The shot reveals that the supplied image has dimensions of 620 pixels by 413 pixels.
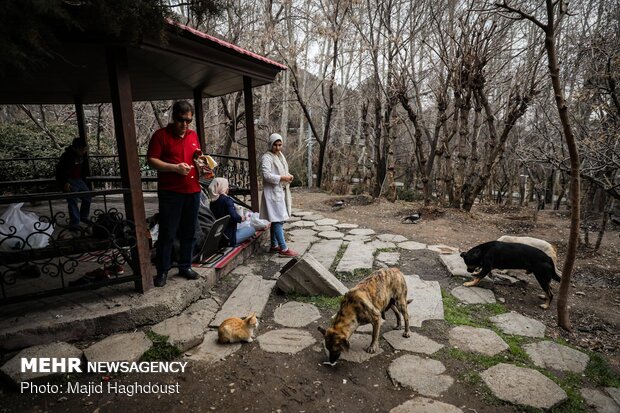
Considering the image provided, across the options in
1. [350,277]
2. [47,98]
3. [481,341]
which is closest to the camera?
[481,341]

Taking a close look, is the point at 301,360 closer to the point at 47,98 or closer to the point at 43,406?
the point at 43,406

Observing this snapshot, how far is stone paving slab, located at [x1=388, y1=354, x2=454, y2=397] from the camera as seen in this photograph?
8.81ft

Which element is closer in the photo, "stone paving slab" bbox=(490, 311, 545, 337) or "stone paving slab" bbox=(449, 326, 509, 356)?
"stone paving slab" bbox=(449, 326, 509, 356)

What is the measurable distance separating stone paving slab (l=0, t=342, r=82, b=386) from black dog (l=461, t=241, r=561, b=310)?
448 centimetres

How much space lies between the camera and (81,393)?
8.76 feet

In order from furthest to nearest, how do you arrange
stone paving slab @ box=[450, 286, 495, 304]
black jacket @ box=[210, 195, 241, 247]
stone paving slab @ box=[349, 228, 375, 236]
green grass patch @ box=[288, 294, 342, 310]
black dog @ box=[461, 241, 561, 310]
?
stone paving slab @ box=[349, 228, 375, 236], black jacket @ box=[210, 195, 241, 247], stone paving slab @ box=[450, 286, 495, 304], black dog @ box=[461, 241, 561, 310], green grass patch @ box=[288, 294, 342, 310]

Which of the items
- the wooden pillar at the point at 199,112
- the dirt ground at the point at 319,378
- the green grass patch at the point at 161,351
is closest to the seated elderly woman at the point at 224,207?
the dirt ground at the point at 319,378

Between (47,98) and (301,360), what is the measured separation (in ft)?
27.0

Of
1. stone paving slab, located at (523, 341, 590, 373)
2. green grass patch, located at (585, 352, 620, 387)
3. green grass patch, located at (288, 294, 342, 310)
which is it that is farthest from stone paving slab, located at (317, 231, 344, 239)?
green grass patch, located at (585, 352, 620, 387)

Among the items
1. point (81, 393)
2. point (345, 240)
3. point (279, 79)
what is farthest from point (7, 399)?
point (279, 79)

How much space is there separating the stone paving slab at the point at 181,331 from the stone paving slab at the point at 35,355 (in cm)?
67

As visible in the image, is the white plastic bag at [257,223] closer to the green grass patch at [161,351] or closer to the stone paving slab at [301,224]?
the stone paving slab at [301,224]

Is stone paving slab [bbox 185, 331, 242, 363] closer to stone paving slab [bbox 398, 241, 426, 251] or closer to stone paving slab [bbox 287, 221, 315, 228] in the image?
stone paving slab [bbox 398, 241, 426, 251]

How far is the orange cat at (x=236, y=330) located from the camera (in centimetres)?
326
